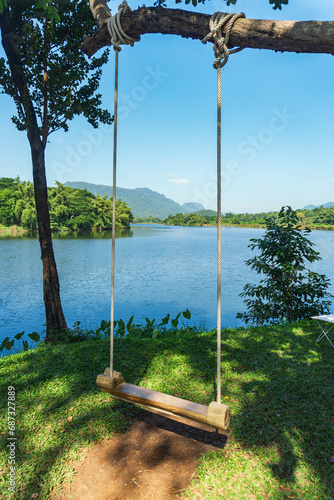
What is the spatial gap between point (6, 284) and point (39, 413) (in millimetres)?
12330

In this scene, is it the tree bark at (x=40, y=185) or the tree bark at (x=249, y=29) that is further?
the tree bark at (x=40, y=185)

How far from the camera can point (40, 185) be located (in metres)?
4.90

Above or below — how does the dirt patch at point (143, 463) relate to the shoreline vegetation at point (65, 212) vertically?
below

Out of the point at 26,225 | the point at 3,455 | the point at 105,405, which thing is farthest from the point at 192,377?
the point at 26,225

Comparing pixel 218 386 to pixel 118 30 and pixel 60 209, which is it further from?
pixel 60 209

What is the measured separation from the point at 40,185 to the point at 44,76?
172 centimetres

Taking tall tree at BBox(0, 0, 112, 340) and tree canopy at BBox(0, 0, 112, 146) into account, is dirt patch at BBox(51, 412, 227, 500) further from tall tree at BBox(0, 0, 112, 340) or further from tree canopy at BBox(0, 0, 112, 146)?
tree canopy at BBox(0, 0, 112, 146)

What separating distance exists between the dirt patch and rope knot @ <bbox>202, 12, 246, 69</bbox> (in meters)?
2.43

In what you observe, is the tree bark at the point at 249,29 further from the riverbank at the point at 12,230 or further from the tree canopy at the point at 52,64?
the riverbank at the point at 12,230

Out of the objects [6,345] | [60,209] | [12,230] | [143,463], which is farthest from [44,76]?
[12,230]

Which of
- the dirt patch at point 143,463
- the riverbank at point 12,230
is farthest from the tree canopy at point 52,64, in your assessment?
the riverbank at point 12,230

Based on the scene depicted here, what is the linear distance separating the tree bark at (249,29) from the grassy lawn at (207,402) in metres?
2.83

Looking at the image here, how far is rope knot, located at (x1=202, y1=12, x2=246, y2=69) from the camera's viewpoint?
7.30 ft

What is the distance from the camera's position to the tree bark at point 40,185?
190 inches
